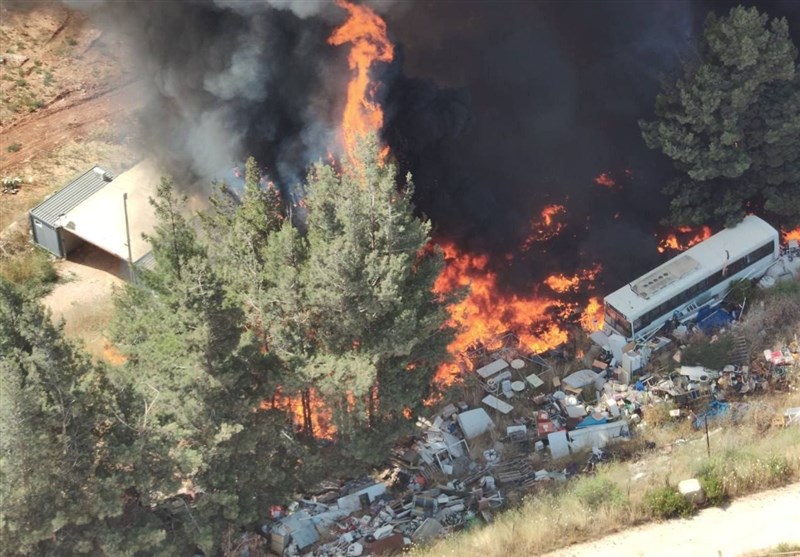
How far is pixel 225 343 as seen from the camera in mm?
24672

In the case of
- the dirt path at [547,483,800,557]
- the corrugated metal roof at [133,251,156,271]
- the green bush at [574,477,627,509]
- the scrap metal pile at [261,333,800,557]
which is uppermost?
the corrugated metal roof at [133,251,156,271]

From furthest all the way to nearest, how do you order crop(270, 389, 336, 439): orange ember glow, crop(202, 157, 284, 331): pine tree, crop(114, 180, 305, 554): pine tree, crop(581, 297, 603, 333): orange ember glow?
crop(581, 297, 603, 333): orange ember glow → crop(270, 389, 336, 439): orange ember glow → crop(202, 157, 284, 331): pine tree → crop(114, 180, 305, 554): pine tree

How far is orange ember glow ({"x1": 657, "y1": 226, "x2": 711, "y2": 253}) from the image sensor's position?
4028cm

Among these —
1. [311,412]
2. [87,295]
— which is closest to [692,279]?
[311,412]

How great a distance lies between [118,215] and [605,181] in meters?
21.8

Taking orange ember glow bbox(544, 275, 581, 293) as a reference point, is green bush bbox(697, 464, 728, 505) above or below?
below

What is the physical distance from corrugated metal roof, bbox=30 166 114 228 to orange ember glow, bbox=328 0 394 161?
44.2 feet

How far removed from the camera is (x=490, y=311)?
3791 cm

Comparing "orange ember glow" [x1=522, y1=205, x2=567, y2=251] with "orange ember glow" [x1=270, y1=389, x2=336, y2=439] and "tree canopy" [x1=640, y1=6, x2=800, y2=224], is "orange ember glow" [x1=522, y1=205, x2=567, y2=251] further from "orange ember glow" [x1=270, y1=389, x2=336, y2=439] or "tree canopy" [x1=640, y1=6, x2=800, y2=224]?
"orange ember glow" [x1=270, y1=389, x2=336, y2=439]

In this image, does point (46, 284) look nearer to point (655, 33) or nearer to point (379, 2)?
point (379, 2)

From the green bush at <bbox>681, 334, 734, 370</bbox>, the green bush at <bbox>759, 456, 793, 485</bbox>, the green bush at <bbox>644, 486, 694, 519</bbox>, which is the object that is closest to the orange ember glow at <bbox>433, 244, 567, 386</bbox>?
the green bush at <bbox>681, 334, 734, 370</bbox>

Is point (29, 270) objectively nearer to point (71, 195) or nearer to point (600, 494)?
point (71, 195)

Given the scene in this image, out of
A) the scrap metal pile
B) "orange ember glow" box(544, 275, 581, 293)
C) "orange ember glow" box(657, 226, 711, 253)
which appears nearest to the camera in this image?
the scrap metal pile

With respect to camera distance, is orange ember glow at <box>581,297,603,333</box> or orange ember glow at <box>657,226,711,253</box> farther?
orange ember glow at <box>657,226,711,253</box>
